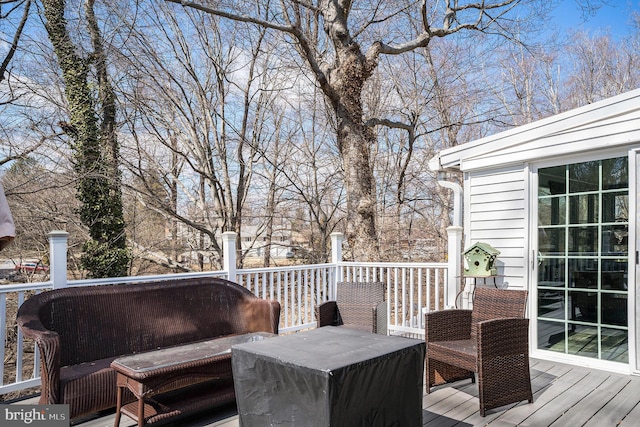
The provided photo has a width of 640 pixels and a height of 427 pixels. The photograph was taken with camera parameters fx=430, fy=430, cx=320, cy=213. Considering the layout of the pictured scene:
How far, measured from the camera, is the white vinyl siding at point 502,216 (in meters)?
4.36

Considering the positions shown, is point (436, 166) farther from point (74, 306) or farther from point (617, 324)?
point (74, 306)

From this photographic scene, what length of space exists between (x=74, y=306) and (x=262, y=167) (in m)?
8.87

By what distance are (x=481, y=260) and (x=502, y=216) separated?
537 mm

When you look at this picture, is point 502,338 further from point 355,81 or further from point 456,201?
point 355,81

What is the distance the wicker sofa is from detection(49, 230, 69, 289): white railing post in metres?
0.29

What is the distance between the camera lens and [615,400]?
3.14 m

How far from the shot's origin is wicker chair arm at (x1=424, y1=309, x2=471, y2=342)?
3.46m

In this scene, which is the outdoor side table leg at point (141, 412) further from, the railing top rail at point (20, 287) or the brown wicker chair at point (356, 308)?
the brown wicker chair at point (356, 308)

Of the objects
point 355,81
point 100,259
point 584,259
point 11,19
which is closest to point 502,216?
point 584,259

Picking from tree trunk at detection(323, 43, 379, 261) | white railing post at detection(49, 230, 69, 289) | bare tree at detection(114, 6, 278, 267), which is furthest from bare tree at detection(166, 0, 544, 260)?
white railing post at detection(49, 230, 69, 289)

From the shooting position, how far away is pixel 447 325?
3.58 metres

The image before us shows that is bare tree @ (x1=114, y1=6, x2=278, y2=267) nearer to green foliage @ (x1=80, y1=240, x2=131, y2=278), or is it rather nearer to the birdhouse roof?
green foliage @ (x1=80, y1=240, x2=131, y2=278)

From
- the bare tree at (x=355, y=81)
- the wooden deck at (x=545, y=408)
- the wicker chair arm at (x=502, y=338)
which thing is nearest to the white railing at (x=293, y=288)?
the wooden deck at (x=545, y=408)

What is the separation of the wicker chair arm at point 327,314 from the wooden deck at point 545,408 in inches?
53.6
